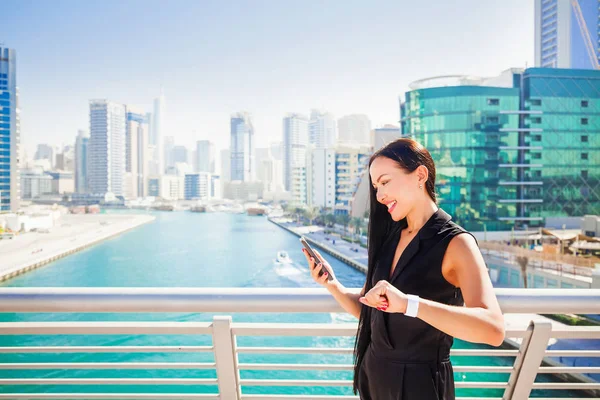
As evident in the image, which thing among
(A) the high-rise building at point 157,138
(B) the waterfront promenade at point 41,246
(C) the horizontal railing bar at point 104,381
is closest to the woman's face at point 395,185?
(C) the horizontal railing bar at point 104,381

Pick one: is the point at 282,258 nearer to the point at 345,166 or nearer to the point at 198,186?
the point at 345,166

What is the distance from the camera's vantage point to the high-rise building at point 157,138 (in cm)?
11531

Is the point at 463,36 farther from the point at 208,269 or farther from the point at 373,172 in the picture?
the point at 373,172

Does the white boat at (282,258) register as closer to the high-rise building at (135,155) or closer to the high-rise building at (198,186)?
the high-rise building at (135,155)

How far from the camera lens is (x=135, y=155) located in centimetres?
9494

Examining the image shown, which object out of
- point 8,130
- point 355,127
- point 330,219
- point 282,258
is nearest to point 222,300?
point 282,258

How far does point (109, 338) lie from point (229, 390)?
15291 millimetres

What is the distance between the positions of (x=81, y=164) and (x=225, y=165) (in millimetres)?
47228

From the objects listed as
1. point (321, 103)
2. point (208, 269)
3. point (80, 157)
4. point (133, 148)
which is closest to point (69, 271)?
point (208, 269)

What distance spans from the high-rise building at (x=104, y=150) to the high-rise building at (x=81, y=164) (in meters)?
1.32

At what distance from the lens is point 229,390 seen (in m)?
1.31

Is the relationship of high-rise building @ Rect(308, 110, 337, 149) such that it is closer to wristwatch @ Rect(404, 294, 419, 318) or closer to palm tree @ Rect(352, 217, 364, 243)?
palm tree @ Rect(352, 217, 364, 243)

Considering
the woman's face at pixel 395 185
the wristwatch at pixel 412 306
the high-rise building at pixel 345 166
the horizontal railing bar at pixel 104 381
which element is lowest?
the horizontal railing bar at pixel 104 381

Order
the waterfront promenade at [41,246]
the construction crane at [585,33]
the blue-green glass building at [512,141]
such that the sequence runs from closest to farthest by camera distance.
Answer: the waterfront promenade at [41,246], the blue-green glass building at [512,141], the construction crane at [585,33]
